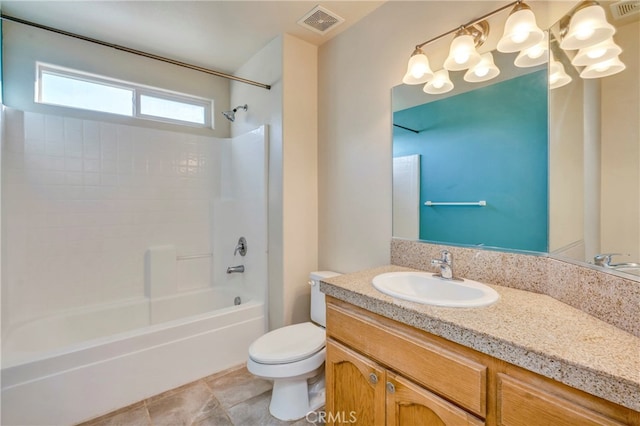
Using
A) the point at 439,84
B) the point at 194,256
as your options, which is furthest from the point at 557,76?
the point at 194,256

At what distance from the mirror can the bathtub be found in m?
1.50

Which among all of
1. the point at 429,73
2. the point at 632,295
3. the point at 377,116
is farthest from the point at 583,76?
the point at 377,116

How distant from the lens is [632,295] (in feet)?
2.57

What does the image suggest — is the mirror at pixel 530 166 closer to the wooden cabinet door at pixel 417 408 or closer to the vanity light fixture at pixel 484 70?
the vanity light fixture at pixel 484 70

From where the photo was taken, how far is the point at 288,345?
1.65m

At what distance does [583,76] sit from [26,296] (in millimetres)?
3433

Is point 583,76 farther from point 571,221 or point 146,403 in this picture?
point 146,403

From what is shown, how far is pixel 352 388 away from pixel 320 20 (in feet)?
7.31

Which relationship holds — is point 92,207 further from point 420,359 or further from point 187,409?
point 420,359

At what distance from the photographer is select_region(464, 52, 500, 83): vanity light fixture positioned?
4.39 ft

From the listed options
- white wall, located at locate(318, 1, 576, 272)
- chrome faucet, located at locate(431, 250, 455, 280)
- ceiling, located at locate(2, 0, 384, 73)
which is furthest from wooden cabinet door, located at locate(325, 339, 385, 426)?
ceiling, located at locate(2, 0, 384, 73)

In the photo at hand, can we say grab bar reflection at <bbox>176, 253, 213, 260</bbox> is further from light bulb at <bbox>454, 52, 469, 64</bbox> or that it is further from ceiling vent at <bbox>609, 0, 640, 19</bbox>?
ceiling vent at <bbox>609, 0, 640, 19</bbox>

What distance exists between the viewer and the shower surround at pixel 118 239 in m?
1.95

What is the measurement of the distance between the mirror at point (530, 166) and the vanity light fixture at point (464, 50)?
0.31 ft
